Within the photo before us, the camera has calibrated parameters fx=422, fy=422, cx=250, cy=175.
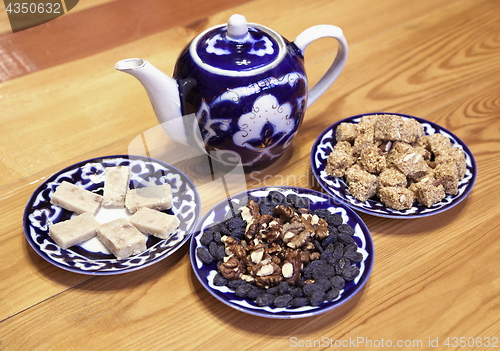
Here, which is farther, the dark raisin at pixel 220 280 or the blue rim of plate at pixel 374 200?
the blue rim of plate at pixel 374 200

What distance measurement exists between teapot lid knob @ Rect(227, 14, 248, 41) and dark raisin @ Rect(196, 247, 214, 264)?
421mm

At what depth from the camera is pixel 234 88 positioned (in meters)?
0.82

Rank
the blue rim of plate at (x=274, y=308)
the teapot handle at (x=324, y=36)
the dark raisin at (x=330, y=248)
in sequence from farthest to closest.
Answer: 1. the teapot handle at (x=324, y=36)
2. the dark raisin at (x=330, y=248)
3. the blue rim of plate at (x=274, y=308)

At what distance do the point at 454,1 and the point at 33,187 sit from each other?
1.67 m

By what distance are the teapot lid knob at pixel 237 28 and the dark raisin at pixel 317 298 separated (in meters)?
0.51

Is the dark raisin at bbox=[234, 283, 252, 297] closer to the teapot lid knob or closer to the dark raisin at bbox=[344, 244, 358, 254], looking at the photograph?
A: the dark raisin at bbox=[344, 244, 358, 254]

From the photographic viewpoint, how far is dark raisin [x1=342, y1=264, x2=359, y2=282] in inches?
29.4

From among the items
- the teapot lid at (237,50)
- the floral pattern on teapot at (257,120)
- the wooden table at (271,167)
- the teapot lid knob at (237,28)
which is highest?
the teapot lid knob at (237,28)

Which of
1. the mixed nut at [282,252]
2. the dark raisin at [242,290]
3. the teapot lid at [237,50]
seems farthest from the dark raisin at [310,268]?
the teapot lid at [237,50]

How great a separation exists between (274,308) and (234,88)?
0.41 metres

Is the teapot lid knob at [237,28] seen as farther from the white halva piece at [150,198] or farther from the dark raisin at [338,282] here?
the dark raisin at [338,282]

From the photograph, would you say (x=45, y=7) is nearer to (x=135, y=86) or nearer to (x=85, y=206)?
(x=135, y=86)

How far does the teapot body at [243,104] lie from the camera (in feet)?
2.70

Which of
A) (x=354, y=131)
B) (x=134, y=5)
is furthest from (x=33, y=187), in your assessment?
(x=134, y=5)
